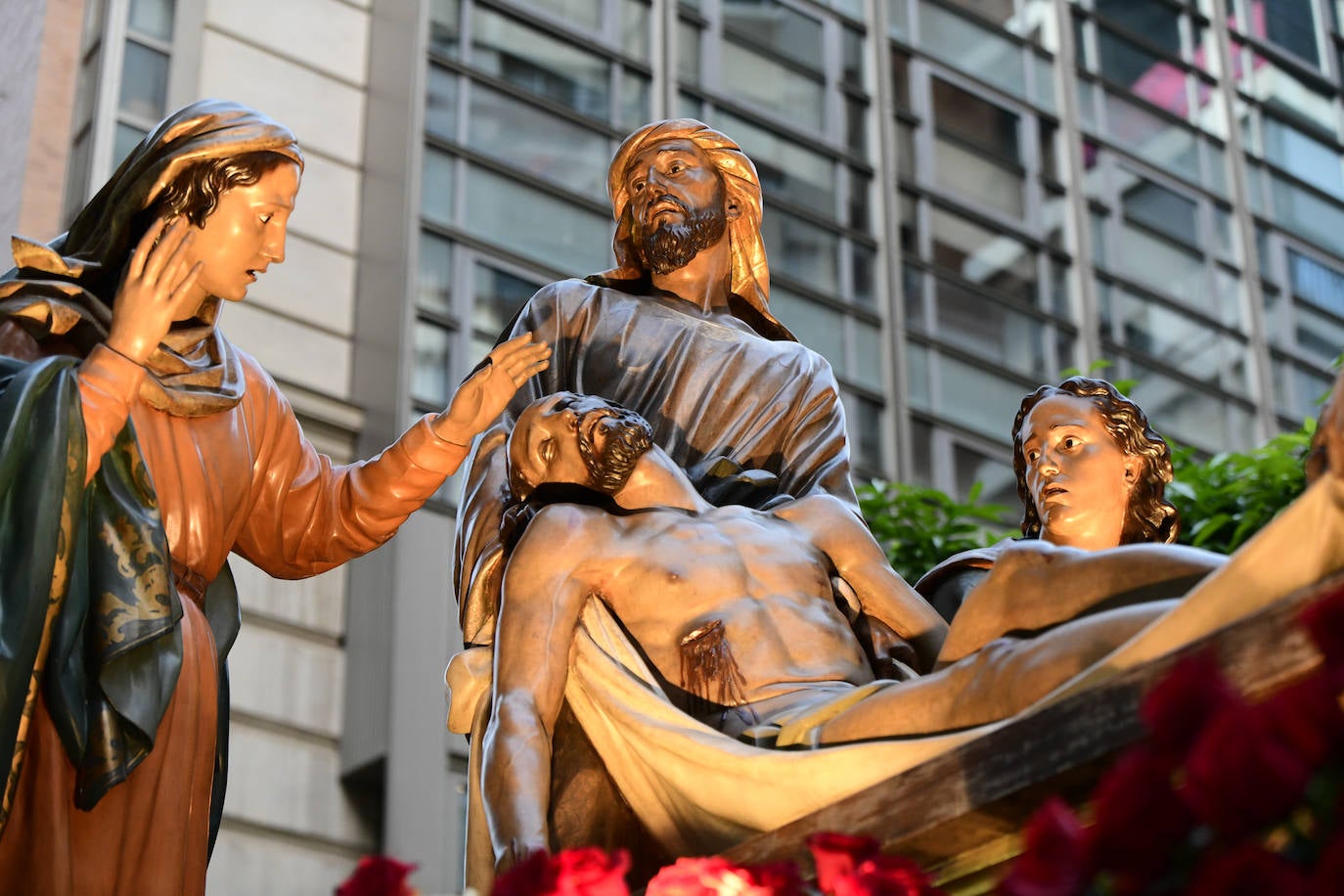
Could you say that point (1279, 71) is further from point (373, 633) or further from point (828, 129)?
point (373, 633)

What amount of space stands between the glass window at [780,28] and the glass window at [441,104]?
9.30 ft

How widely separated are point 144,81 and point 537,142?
8.87 feet

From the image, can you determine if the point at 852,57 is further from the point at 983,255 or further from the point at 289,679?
the point at 289,679

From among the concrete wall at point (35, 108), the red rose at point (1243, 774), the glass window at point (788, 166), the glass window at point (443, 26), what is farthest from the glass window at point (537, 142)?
the red rose at point (1243, 774)

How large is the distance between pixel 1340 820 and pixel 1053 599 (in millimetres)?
1659

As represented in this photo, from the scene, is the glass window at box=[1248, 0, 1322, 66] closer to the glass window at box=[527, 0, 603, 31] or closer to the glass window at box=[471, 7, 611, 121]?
the glass window at box=[527, 0, 603, 31]

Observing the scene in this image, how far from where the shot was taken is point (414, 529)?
12.3 metres

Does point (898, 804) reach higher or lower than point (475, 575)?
lower

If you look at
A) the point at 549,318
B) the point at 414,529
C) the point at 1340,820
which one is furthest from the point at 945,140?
the point at 1340,820

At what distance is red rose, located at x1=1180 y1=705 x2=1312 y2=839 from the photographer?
199 cm

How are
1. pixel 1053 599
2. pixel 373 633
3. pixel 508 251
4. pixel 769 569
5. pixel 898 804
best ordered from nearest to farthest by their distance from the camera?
pixel 898 804 < pixel 1053 599 < pixel 769 569 < pixel 373 633 < pixel 508 251

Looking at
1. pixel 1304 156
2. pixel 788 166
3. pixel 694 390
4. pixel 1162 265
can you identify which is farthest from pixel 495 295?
pixel 1304 156

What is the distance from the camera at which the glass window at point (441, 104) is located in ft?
45.2

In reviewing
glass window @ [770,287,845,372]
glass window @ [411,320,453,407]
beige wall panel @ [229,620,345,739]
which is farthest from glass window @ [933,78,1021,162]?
beige wall panel @ [229,620,345,739]
